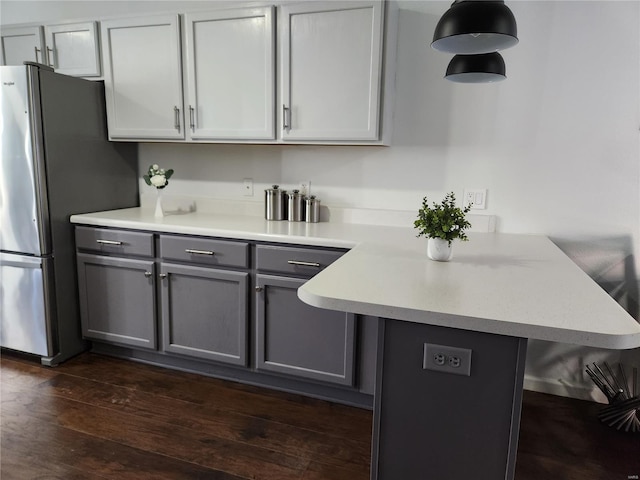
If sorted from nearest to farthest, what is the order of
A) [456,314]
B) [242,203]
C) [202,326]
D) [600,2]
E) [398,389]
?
[456,314], [398,389], [600,2], [202,326], [242,203]

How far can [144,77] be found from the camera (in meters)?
2.65

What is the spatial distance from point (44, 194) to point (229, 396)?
150cm

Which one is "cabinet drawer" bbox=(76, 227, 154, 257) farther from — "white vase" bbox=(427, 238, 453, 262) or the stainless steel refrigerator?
"white vase" bbox=(427, 238, 453, 262)

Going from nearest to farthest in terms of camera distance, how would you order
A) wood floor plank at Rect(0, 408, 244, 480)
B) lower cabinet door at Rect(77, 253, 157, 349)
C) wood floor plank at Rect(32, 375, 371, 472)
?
1. wood floor plank at Rect(0, 408, 244, 480)
2. wood floor plank at Rect(32, 375, 371, 472)
3. lower cabinet door at Rect(77, 253, 157, 349)

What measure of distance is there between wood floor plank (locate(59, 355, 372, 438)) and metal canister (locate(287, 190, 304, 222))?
99 centimetres

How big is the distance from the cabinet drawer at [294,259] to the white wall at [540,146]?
63 cm

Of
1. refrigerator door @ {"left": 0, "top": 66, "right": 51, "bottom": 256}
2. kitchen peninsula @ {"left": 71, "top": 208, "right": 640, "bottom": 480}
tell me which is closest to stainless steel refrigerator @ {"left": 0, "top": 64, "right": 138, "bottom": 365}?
refrigerator door @ {"left": 0, "top": 66, "right": 51, "bottom": 256}

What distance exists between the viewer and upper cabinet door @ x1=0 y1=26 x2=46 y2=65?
284 cm

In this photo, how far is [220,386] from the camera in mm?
2457

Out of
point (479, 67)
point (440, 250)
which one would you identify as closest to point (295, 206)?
point (440, 250)

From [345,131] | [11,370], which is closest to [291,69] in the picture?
[345,131]

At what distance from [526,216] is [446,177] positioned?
469mm

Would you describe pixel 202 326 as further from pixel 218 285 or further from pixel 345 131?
pixel 345 131

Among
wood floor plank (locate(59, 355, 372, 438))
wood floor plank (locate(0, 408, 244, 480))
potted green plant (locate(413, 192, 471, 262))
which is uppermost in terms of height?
potted green plant (locate(413, 192, 471, 262))
